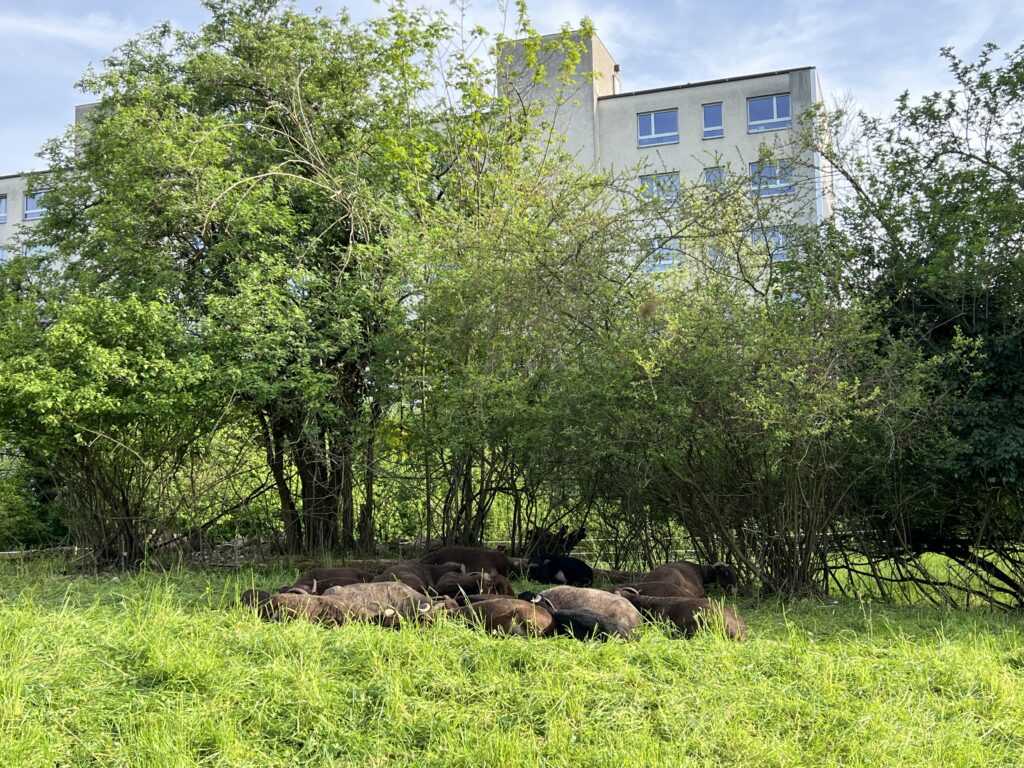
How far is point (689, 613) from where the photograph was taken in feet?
21.5

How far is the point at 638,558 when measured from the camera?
11.4 m

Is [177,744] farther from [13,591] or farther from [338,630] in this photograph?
[13,591]

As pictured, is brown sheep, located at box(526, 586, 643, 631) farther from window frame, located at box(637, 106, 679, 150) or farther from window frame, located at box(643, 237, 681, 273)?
window frame, located at box(637, 106, 679, 150)

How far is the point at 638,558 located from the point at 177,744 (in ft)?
24.9

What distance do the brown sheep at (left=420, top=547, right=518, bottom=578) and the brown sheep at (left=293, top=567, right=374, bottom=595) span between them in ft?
3.86

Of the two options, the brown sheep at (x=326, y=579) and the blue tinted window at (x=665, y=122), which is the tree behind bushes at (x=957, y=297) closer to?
the brown sheep at (x=326, y=579)

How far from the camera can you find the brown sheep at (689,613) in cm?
636

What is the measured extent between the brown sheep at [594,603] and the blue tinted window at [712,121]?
29.0 m

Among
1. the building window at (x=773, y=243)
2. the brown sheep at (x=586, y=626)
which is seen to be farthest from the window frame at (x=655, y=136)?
the brown sheep at (x=586, y=626)

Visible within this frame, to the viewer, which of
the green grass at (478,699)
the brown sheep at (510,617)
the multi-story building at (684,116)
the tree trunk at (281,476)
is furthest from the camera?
the multi-story building at (684,116)

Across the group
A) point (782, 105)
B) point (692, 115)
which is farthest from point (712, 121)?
point (782, 105)

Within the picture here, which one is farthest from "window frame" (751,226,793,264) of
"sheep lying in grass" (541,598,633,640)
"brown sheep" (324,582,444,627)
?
"brown sheep" (324,582,444,627)

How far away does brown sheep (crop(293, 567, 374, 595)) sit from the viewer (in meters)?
7.68

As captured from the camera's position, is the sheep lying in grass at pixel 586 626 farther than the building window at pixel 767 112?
No
